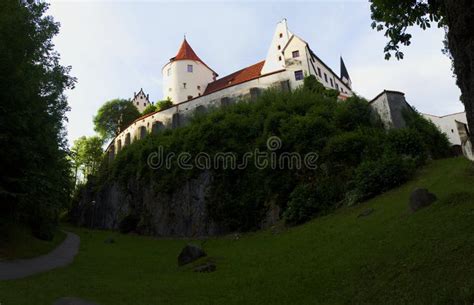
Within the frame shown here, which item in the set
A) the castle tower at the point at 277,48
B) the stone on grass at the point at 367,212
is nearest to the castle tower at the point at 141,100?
the castle tower at the point at 277,48

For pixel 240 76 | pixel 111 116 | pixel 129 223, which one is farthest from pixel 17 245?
pixel 111 116

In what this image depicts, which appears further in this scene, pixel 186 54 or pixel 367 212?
pixel 186 54

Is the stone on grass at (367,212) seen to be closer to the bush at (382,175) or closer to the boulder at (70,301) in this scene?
the bush at (382,175)

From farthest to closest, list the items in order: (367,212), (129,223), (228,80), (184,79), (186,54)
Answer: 1. (186,54)
2. (184,79)
3. (228,80)
4. (129,223)
5. (367,212)

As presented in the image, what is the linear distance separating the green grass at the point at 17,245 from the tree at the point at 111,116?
44.4 metres

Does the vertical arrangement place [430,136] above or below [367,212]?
above

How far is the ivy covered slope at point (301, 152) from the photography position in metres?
18.8

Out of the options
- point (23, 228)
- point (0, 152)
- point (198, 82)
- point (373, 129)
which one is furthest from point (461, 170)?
point (198, 82)

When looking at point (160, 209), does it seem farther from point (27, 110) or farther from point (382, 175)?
point (382, 175)

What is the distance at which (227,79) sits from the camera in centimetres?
5791

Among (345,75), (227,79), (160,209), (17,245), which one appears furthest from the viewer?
(345,75)

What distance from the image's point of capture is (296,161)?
22344 mm

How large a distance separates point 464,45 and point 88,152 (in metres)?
63.4

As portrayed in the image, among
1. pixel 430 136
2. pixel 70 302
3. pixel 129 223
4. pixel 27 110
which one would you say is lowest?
pixel 70 302
